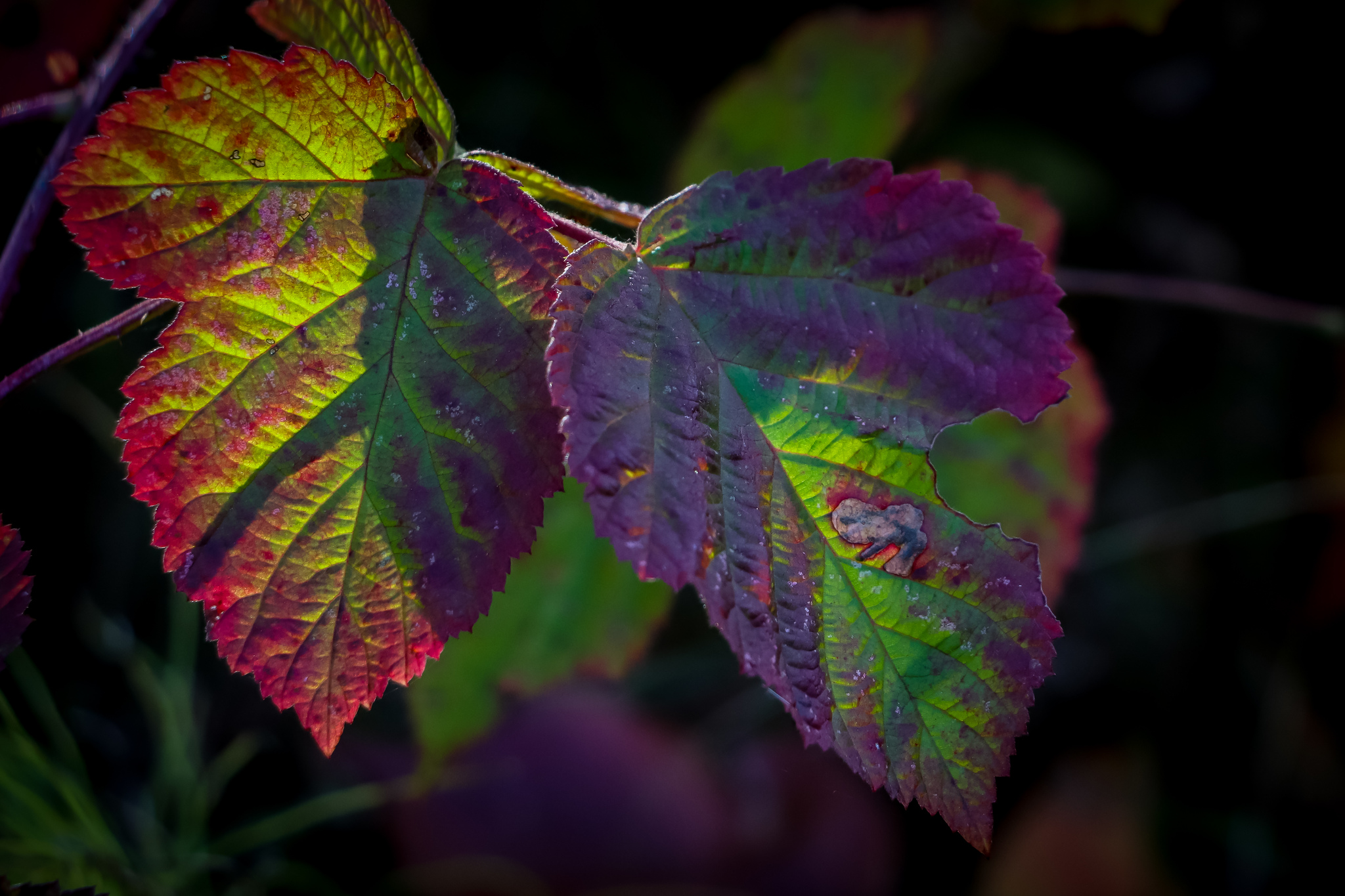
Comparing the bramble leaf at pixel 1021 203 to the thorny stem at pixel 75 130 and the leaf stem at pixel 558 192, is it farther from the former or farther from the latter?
the thorny stem at pixel 75 130

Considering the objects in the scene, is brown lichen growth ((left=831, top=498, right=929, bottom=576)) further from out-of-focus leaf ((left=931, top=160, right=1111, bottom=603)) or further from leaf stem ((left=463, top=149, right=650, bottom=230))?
out-of-focus leaf ((left=931, top=160, right=1111, bottom=603))

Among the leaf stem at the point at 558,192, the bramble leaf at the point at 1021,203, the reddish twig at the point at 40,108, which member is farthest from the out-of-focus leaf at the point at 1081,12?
the reddish twig at the point at 40,108

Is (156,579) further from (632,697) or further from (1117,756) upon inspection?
(1117,756)

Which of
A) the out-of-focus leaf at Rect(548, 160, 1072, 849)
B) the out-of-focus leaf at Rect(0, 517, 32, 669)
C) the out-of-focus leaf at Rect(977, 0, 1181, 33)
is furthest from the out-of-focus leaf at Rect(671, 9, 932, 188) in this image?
the out-of-focus leaf at Rect(0, 517, 32, 669)

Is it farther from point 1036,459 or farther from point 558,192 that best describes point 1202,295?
point 558,192

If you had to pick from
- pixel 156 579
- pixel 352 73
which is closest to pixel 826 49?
pixel 352 73

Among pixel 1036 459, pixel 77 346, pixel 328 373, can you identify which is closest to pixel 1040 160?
pixel 1036 459
